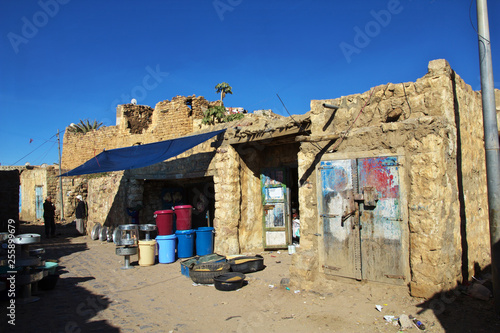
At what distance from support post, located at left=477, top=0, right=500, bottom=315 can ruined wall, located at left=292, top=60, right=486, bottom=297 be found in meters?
0.49

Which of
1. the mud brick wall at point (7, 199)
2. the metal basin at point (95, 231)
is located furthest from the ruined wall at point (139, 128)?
the mud brick wall at point (7, 199)

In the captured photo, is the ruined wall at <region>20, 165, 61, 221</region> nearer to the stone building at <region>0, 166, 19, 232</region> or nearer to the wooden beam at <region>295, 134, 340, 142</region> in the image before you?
the stone building at <region>0, 166, 19, 232</region>

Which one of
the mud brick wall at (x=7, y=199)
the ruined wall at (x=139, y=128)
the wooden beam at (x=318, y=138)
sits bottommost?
the mud brick wall at (x=7, y=199)

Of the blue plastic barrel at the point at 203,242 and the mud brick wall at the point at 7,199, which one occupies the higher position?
the mud brick wall at the point at 7,199

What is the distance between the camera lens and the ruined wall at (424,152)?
176 inches

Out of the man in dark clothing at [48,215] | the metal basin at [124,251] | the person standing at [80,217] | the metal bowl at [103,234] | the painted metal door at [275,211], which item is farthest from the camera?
the person standing at [80,217]

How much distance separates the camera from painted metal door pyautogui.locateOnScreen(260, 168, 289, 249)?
856 cm

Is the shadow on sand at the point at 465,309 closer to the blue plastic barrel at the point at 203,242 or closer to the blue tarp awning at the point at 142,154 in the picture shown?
the blue plastic barrel at the point at 203,242

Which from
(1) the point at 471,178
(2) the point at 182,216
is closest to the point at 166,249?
(2) the point at 182,216

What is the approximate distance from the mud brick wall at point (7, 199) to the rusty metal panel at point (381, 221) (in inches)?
349

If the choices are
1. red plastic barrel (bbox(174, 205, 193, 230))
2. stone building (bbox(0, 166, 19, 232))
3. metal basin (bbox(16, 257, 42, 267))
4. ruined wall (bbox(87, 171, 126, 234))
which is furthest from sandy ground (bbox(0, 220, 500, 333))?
ruined wall (bbox(87, 171, 126, 234))

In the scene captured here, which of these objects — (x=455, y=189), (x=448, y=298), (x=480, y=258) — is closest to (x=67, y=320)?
(x=448, y=298)

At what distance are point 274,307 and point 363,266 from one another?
4.80ft

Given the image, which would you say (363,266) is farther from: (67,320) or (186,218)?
(186,218)
